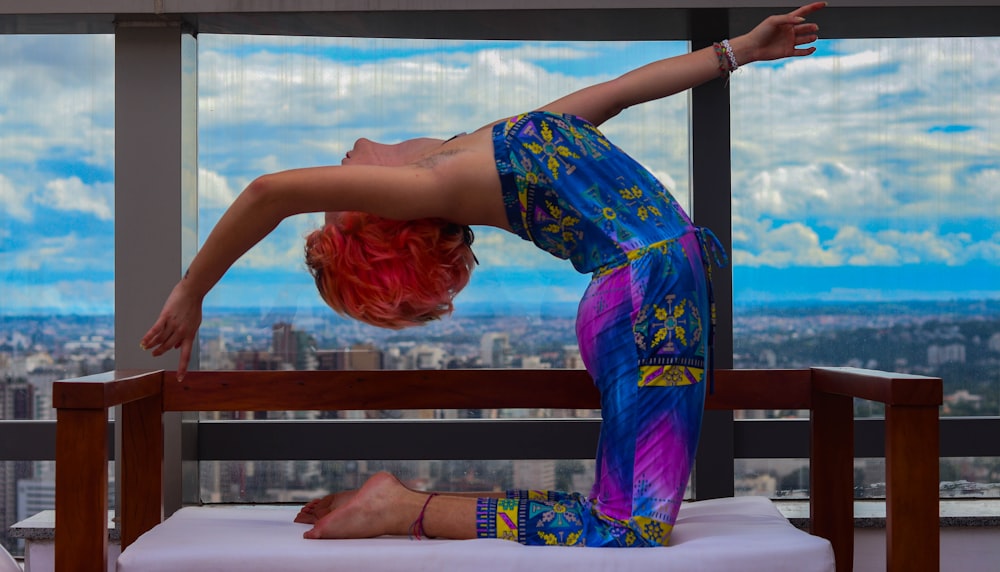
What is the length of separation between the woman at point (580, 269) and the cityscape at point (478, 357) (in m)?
0.94

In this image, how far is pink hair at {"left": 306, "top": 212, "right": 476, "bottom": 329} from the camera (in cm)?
199

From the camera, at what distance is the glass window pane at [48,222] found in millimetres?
2936

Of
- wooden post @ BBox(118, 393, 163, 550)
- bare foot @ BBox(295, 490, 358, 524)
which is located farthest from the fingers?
wooden post @ BBox(118, 393, 163, 550)

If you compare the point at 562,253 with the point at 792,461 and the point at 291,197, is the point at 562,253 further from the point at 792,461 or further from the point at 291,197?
the point at 792,461

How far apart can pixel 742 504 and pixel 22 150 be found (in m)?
2.38

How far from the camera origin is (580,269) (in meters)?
1.98

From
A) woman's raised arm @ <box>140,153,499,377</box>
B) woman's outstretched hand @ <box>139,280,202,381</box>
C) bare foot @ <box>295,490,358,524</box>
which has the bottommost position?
bare foot @ <box>295,490,358,524</box>

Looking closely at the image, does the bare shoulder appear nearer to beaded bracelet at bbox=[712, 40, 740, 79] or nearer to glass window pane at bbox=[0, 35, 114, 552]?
beaded bracelet at bbox=[712, 40, 740, 79]

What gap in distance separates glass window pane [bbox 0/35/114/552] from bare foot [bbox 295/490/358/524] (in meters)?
1.15

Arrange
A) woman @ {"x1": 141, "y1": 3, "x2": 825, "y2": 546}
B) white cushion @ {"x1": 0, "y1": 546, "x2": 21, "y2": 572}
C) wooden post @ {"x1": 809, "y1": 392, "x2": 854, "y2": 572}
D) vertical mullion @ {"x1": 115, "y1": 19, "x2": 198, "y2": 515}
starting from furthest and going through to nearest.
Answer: vertical mullion @ {"x1": 115, "y1": 19, "x2": 198, "y2": 515}, wooden post @ {"x1": 809, "y1": 392, "x2": 854, "y2": 572}, woman @ {"x1": 141, "y1": 3, "x2": 825, "y2": 546}, white cushion @ {"x1": 0, "y1": 546, "x2": 21, "y2": 572}

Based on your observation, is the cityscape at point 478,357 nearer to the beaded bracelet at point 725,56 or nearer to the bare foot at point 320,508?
the bare foot at point 320,508

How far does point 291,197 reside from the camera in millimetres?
1823

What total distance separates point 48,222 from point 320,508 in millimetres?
1463

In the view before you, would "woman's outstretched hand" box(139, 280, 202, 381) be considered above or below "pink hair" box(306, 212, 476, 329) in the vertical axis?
below
